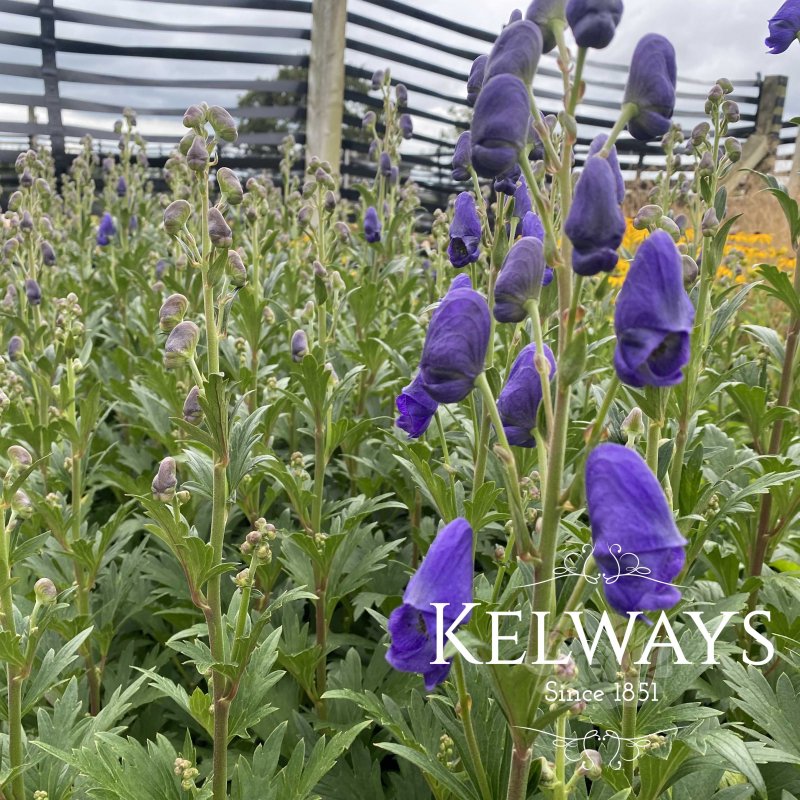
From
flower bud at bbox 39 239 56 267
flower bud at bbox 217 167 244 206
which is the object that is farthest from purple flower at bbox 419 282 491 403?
flower bud at bbox 39 239 56 267

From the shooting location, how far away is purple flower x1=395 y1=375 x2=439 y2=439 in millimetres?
1375

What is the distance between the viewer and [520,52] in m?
0.98

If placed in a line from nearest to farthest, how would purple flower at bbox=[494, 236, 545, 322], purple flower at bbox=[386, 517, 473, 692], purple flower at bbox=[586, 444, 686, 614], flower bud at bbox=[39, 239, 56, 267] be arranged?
purple flower at bbox=[586, 444, 686, 614], purple flower at bbox=[386, 517, 473, 692], purple flower at bbox=[494, 236, 545, 322], flower bud at bbox=[39, 239, 56, 267]

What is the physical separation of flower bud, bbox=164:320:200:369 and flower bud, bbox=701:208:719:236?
57.7 inches

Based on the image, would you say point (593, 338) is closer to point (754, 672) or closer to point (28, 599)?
point (754, 672)

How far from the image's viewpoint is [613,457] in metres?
0.89

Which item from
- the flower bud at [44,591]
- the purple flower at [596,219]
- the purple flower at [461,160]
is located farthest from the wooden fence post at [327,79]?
the purple flower at [596,219]

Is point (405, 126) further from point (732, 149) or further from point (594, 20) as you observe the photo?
point (594, 20)

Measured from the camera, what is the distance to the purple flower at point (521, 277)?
3.57 ft

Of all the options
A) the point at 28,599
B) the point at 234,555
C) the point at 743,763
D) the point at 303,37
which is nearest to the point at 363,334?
the point at 234,555

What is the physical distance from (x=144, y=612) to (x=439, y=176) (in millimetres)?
9609

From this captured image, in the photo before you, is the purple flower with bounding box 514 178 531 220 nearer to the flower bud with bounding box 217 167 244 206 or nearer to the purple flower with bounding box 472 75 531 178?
the flower bud with bounding box 217 167 244 206

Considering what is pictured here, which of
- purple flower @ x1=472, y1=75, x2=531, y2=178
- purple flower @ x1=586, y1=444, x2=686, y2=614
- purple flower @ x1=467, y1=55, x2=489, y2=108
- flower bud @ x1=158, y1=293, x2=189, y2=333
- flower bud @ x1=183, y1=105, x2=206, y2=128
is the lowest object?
purple flower @ x1=586, y1=444, x2=686, y2=614

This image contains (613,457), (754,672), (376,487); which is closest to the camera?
(613,457)
